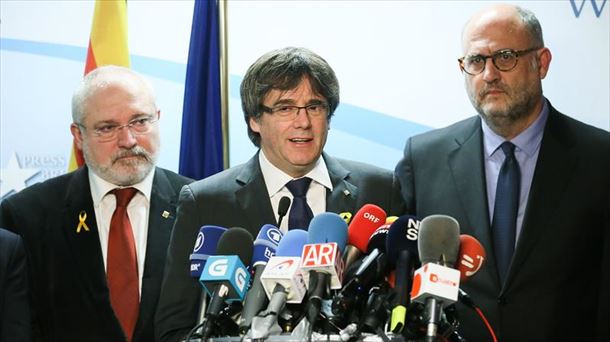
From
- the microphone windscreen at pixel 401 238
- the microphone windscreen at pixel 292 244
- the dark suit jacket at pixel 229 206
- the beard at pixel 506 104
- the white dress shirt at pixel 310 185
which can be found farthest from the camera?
Result: the beard at pixel 506 104

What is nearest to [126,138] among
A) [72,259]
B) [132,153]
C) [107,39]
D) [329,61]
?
[132,153]

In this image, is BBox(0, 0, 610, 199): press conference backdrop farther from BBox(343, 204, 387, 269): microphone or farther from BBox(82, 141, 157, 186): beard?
BBox(343, 204, 387, 269): microphone

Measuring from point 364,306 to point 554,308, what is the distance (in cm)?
131

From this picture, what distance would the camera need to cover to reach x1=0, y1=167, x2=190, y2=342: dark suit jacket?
360cm

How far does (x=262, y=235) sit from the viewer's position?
2.54 metres

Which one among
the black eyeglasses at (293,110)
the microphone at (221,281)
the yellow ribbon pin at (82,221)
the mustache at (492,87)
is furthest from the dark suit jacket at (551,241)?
the yellow ribbon pin at (82,221)

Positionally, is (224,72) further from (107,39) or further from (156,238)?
(156,238)

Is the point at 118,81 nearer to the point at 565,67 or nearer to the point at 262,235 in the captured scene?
the point at 262,235

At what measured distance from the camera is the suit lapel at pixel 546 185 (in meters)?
3.33

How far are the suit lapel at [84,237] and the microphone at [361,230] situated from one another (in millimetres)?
1528

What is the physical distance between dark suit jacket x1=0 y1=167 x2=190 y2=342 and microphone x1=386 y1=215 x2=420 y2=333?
1.62 metres

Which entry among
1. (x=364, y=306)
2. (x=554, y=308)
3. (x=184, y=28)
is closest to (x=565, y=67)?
(x=554, y=308)

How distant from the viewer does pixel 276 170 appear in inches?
128

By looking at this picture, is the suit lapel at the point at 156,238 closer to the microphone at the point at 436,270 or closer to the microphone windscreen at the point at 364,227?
the microphone windscreen at the point at 364,227
